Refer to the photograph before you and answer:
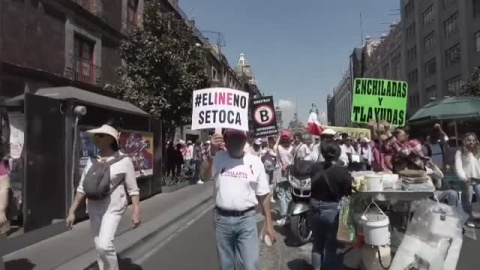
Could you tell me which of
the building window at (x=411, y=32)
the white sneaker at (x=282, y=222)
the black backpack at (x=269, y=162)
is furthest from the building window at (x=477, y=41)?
the white sneaker at (x=282, y=222)

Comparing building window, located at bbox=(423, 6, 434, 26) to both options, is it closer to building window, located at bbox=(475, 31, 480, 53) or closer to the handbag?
building window, located at bbox=(475, 31, 480, 53)

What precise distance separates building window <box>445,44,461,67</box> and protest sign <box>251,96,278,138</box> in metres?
42.9

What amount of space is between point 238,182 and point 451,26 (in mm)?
56934

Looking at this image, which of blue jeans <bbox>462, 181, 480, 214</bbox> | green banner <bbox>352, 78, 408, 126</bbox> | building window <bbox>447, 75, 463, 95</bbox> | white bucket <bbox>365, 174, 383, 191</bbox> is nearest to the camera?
white bucket <bbox>365, 174, 383, 191</bbox>

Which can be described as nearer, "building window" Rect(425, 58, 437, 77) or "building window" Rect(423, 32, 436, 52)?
"building window" Rect(425, 58, 437, 77)

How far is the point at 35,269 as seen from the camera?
7.12m

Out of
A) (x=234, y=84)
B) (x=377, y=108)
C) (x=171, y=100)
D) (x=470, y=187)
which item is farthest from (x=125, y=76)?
(x=234, y=84)

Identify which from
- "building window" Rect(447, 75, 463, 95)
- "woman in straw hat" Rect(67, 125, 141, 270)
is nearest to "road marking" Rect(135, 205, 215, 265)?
"woman in straw hat" Rect(67, 125, 141, 270)

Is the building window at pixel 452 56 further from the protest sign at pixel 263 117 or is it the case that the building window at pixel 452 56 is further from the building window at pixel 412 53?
the protest sign at pixel 263 117

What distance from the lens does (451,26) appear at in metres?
56.6

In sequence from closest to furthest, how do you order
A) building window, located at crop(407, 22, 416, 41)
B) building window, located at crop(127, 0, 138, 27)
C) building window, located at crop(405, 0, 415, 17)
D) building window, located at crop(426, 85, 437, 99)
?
building window, located at crop(127, 0, 138, 27)
building window, located at crop(426, 85, 437, 99)
building window, located at crop(407, 22, 416, 41)
building window, located at crop(405, 0, 415, 17)

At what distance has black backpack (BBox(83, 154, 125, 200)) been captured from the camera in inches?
228

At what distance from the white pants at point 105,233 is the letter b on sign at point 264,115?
1084 centimetres

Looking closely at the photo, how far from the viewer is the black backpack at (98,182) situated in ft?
19.0
